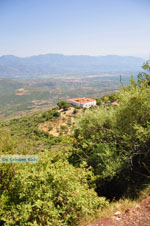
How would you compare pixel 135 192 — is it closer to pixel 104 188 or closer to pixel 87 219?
pixel 104 188

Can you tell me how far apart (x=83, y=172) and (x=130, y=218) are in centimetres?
213

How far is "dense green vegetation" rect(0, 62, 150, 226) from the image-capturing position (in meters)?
4.73

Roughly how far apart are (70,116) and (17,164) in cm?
4694

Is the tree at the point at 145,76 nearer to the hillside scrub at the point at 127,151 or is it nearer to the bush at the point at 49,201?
the hillside scrub at the point at 127,151

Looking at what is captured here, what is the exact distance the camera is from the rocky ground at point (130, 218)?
4.39 metres

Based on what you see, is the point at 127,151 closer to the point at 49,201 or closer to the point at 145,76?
the point at 49,201

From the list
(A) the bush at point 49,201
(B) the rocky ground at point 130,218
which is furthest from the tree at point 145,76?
(A) the bush at point 49,201

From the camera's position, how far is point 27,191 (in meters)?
4.89

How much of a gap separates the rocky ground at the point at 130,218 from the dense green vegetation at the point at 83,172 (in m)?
0.55

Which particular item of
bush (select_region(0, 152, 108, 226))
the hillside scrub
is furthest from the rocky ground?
the hillside scrub

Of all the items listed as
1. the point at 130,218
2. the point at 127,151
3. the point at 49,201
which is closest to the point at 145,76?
the point at 127,151

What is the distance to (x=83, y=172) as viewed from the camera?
19.9ft

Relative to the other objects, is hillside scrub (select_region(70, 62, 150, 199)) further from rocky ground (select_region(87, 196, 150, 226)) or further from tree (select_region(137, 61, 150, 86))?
rocky ground (select_region(87, 196, 150, 226))

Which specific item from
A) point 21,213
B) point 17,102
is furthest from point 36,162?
point 17,102
